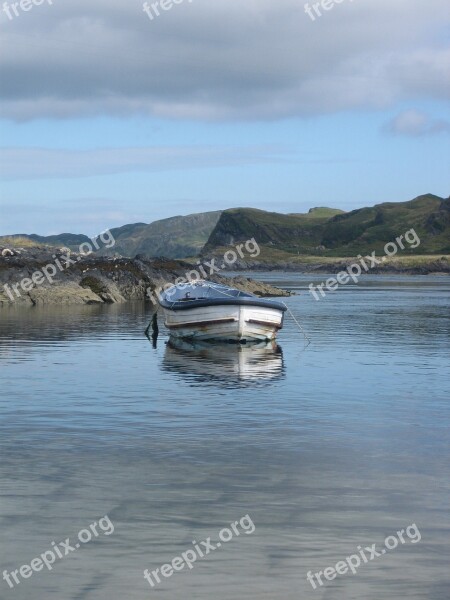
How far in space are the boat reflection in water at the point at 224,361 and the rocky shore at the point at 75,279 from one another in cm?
2994

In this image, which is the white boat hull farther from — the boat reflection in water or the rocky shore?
the rocky shore

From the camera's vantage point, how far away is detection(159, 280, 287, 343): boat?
41.1 metres

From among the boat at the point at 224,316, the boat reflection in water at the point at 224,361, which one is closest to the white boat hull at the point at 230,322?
the boat at the point at 224,316

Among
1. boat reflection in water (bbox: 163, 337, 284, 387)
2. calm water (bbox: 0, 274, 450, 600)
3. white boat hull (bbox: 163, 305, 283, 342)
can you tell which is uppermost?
white boat hull (bbox: 163, 305, 283, 342)

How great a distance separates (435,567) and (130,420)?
11.4m

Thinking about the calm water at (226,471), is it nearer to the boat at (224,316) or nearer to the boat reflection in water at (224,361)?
the boat reflection in water at (224,361)

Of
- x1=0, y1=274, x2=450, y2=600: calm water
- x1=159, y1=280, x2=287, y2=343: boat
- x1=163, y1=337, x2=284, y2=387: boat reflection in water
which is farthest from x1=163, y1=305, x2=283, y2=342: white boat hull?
x1=0, y1=274, x2=450, y2=600: calm water

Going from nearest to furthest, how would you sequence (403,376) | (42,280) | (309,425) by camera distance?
(309,425) → (403,376) → (42,280)

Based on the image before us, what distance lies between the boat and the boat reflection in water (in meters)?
0.49

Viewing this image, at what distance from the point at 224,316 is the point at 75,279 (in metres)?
36.4

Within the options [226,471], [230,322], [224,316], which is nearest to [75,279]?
[224,316]

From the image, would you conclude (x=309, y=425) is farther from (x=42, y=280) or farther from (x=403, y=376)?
(x=42, y=280)

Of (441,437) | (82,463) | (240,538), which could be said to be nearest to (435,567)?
(240,538)

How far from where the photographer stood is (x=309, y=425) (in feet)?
69.2
